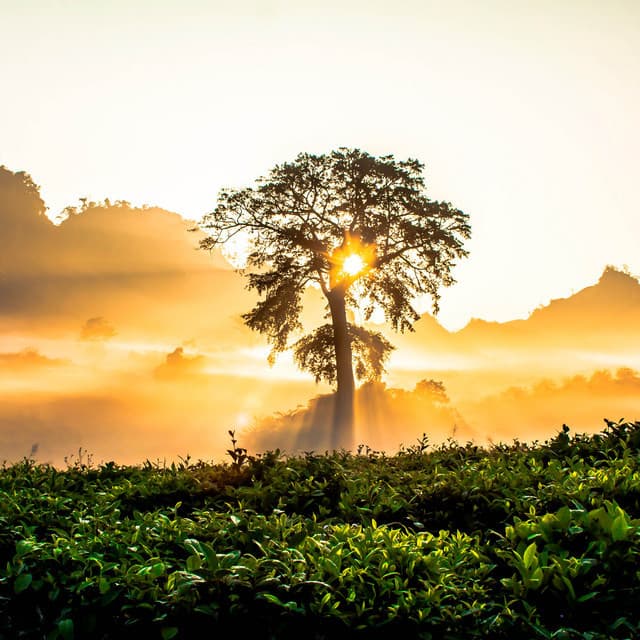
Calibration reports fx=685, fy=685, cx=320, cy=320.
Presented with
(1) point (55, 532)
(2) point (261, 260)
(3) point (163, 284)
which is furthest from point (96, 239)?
(1) point (55, 532)

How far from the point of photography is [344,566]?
3791 millimetres

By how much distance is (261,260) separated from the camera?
26.2 metres

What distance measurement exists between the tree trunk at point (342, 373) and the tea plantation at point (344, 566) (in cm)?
1979

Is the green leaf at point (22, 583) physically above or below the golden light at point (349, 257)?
below

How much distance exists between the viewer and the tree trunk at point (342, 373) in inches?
1009

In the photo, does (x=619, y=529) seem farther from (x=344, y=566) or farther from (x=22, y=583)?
(x=22, y=583)

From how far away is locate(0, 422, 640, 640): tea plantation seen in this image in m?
3.39

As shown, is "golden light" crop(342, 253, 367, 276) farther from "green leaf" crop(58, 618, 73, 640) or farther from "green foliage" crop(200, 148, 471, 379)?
"green leaf" crop(58, 618, 73, 640)

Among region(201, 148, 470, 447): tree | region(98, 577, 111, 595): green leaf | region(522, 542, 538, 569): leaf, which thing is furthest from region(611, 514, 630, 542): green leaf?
region(201, 148, 470, 447): tree

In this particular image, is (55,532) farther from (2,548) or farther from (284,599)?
(284,599)

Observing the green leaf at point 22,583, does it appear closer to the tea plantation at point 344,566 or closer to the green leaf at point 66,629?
the tea plantation at point 344,566

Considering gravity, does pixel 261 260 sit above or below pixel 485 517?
above

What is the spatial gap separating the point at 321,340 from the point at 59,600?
899 inches

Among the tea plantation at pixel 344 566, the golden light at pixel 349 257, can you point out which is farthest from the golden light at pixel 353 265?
the tea plantation at pixel 344 566
